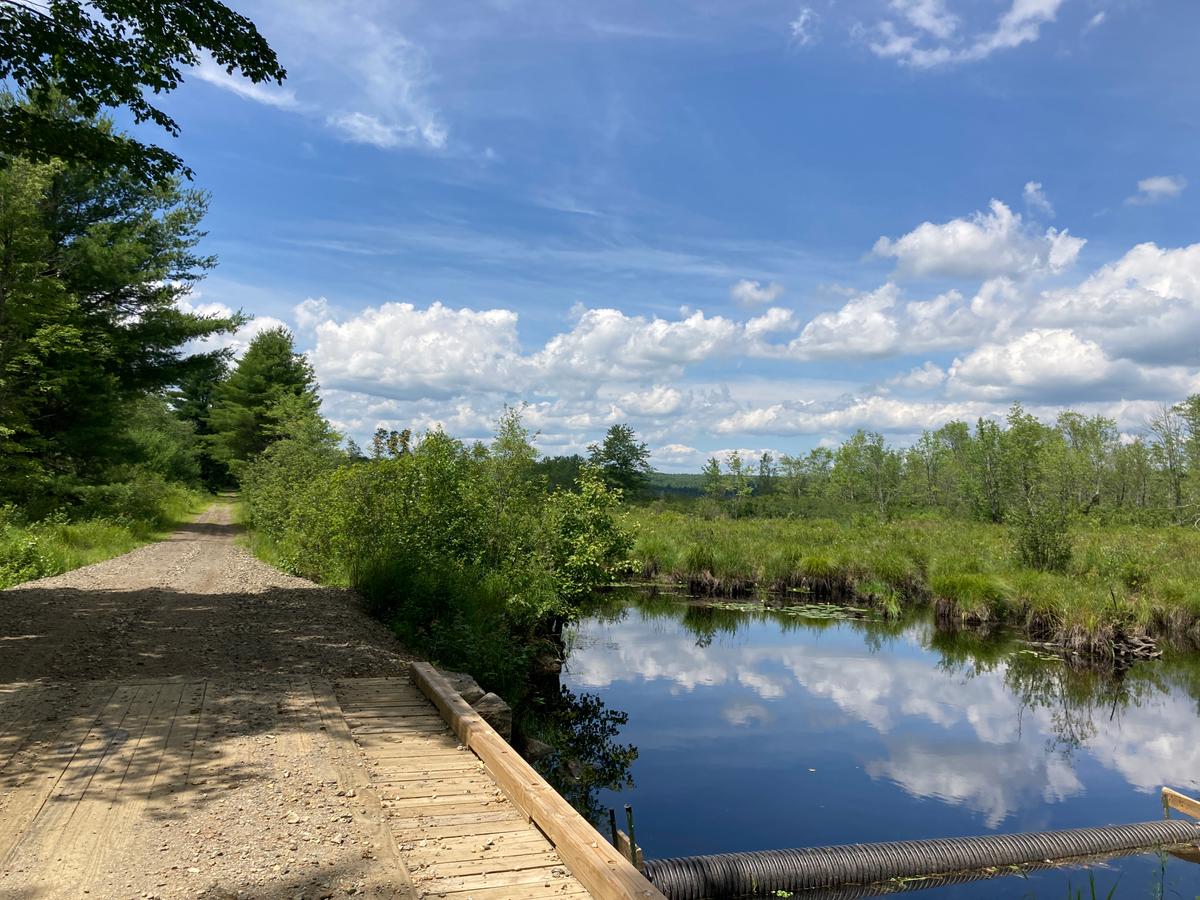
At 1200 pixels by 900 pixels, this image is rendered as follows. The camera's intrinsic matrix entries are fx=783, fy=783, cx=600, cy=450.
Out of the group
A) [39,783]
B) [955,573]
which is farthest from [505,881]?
[955,573]

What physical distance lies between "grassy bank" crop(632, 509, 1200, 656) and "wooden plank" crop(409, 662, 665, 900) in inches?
514

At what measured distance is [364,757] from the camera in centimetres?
557

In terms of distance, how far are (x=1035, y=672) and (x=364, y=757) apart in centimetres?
1353

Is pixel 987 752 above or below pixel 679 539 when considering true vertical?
below

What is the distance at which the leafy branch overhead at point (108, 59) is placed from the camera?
344 inches

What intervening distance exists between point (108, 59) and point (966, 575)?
19.4m

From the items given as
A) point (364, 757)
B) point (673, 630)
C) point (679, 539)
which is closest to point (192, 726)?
point (364, 757)

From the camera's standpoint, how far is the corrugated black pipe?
6527 millimetres

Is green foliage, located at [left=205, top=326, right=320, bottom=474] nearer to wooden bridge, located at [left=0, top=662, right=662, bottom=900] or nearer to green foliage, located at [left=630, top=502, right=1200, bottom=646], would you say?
green foliage, located at [left=630, top=502, right=1200, bottom=646]

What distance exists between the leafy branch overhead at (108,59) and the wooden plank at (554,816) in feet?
25.7

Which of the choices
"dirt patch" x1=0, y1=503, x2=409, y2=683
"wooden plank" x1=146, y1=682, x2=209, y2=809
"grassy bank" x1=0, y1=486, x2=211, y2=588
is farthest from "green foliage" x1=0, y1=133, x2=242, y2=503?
"wooden plank" x1=146, y1=682, x2=209, y2=809

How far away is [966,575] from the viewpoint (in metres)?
19.2

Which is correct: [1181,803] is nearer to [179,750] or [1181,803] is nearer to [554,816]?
[554,816]

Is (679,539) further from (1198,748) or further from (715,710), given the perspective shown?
(1198,748)
